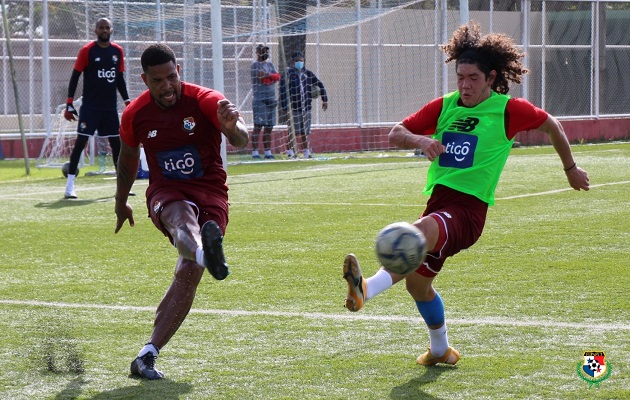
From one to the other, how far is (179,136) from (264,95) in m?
14.8

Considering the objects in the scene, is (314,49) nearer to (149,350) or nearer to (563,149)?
(563,149)

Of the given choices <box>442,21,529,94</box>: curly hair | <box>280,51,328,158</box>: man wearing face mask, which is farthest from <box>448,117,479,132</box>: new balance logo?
<box>280,51,328,158</box>: man wearing face mask

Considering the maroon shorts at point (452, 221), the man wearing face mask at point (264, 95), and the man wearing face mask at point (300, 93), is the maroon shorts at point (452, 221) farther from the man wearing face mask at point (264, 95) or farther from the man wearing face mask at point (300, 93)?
the man wearing face mask at point (300, 93)

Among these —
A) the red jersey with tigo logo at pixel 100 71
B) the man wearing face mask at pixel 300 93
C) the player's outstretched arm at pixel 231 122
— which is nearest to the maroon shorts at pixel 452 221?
the player's outstretched arm at pixel 231 122

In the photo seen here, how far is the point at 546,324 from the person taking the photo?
19.2 feet

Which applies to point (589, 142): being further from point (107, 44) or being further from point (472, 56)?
point (472, 56)

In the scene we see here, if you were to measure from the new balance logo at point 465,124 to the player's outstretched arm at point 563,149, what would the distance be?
354 mm

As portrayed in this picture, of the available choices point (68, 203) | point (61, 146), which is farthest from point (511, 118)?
point (61, 146)

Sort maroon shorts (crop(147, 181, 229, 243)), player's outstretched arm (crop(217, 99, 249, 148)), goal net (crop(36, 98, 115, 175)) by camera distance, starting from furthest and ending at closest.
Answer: goal net (crop(36, 98, 115, 175)) → maroon shorts (crop(147, 181, 229, 243)) → player's outstretched arm (crop(217, 99, 249, 148))

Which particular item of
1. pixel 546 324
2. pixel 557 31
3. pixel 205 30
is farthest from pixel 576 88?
pixel 546 324

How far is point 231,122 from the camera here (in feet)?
16.6

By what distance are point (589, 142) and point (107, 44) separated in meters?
14.6

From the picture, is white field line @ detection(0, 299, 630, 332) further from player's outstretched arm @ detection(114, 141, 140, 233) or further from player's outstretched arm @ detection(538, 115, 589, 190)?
player's outstretched arm @ detection(114, 141, 140, 233)

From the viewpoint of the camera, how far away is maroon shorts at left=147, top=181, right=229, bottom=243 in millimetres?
5355
